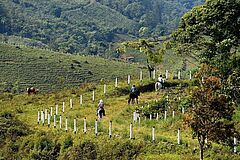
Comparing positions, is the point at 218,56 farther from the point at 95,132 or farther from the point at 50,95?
the point at 50,95

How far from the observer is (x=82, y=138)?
89.4 feet

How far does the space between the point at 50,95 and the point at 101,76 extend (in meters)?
61.8

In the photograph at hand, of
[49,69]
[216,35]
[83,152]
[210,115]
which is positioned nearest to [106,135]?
[83,152]

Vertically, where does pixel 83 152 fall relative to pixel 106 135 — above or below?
below

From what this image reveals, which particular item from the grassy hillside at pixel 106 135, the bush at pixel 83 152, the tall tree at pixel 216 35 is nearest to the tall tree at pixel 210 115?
the grassy hillside at pixel 106 135

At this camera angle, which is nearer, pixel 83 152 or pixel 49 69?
pixel 83 152

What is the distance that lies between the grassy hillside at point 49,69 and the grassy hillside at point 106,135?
5288 centimetres

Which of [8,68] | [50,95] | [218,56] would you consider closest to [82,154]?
[218,56]

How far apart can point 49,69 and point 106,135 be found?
7952cm

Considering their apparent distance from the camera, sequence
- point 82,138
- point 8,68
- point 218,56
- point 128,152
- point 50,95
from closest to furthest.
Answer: point 128,152 → point 82,138 → point 218,56 → point 50,95 → point 8,68

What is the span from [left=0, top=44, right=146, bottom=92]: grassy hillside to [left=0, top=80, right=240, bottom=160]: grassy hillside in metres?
52.9

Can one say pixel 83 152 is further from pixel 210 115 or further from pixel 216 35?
pixel 216 35

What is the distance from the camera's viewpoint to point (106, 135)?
2698 centimetres

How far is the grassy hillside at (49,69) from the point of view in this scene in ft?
320
